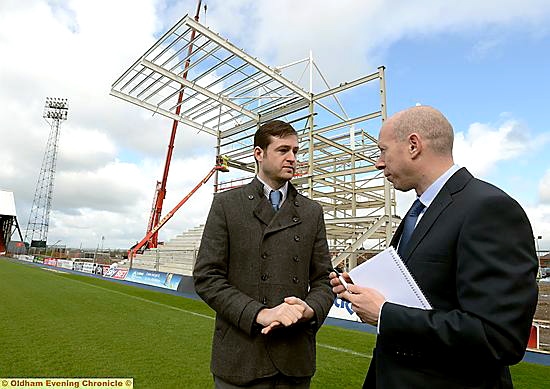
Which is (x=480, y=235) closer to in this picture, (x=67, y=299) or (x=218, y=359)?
(x=218, y=359)

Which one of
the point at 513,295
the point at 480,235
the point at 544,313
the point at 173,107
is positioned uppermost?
the point at 173,107

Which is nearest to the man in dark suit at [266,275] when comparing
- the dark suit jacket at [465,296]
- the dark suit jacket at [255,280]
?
the dark suit jacket at [255,280]

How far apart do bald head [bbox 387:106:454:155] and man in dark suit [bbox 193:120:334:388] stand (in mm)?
639

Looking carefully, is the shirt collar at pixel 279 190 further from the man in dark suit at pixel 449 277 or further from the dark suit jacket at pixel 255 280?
the man in dark suit at pixel 449 277

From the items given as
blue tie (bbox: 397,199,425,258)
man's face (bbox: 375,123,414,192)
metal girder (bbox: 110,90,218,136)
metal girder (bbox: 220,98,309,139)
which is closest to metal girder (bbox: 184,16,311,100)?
metal girder (bbox: 220,98,309,139)

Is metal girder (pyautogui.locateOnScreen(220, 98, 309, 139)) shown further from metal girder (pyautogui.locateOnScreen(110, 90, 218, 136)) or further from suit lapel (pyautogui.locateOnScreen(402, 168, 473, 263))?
suit lapel (pyautogui.locateOnScreen(402, 168, 473, 263))

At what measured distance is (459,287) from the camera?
1134mm

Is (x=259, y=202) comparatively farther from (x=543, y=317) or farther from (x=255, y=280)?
(x=543, y=317)

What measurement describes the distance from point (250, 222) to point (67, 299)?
11193mm

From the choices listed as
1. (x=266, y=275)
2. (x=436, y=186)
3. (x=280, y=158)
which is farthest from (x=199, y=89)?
(x=436, y=186)

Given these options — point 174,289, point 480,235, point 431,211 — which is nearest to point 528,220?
point 480,235

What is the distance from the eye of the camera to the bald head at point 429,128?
4.46 feet

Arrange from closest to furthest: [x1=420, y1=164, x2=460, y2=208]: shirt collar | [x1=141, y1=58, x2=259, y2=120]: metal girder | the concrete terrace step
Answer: [x1=420, y1=164, x2=460, y2=208]: shirt collar < [x1=141, y1=58, x2=259, y2=120]: metal girder < the concrete terrace step

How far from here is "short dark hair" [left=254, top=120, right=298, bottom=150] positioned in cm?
190
